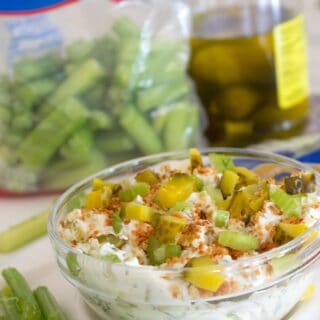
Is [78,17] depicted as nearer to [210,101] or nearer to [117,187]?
[210,101]

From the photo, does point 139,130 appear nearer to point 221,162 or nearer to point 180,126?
point 180,126

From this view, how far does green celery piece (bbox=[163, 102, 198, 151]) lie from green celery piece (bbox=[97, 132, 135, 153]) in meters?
0.06

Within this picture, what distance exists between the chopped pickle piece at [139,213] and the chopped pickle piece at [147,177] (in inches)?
4.1

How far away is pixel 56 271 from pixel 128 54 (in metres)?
0.39

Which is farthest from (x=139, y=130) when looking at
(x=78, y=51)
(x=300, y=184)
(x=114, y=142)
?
(x=300, y=184)

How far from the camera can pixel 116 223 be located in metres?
0.79

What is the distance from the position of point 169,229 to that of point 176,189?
0.29 ft

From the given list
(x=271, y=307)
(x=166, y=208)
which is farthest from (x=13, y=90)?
(x=271, y=307)

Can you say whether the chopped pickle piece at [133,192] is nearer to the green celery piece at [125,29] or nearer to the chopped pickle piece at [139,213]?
the chopped pickle piece at [139,213]

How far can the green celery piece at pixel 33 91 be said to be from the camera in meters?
1.17

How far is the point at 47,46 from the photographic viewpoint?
3.98 feet

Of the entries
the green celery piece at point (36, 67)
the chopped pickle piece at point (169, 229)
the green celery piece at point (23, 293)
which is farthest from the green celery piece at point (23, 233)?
the chopped pickle piece at point (169, 229)

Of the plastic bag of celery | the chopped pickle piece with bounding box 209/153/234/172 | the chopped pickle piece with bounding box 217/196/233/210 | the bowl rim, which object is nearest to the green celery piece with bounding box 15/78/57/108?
the plastic bag of celery

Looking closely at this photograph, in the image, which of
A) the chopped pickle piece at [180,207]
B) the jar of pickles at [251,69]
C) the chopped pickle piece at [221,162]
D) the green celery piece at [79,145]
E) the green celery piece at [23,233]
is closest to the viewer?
the chopped pickle piece at [180,207]
